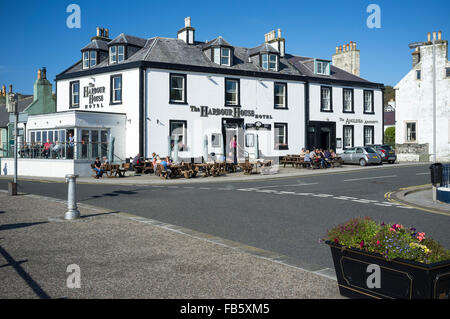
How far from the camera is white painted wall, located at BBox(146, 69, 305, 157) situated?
1131 inches

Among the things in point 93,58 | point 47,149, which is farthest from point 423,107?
point 47,149

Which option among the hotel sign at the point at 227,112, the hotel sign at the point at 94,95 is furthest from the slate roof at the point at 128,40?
the hotel sign at the point at 227,112

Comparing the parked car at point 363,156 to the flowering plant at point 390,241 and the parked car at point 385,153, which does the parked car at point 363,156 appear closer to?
the parked car at point 385,153

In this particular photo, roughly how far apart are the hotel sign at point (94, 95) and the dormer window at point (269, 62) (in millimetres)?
12874

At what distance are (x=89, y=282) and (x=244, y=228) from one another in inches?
171

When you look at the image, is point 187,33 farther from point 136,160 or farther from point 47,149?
point 47,149

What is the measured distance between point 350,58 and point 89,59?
89.7 feet

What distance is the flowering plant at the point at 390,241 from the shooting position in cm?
406

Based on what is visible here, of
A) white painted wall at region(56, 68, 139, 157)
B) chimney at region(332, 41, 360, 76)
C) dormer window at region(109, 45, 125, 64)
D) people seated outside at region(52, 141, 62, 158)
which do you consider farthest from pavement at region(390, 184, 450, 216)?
chimney at region(332, 41, 360, 76)

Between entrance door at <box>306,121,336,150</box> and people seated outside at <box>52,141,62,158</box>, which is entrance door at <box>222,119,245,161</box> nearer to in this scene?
entrance door at <box>306,121,336,150</box>

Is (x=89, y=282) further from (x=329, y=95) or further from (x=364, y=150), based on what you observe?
(x=329, y=95)

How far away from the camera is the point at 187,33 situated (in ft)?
108

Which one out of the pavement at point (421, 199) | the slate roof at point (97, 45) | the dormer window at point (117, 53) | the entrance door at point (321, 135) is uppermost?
the slate roof at point (97, 45)

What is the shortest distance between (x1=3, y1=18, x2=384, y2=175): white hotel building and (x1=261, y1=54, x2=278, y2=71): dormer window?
8 centimetres
